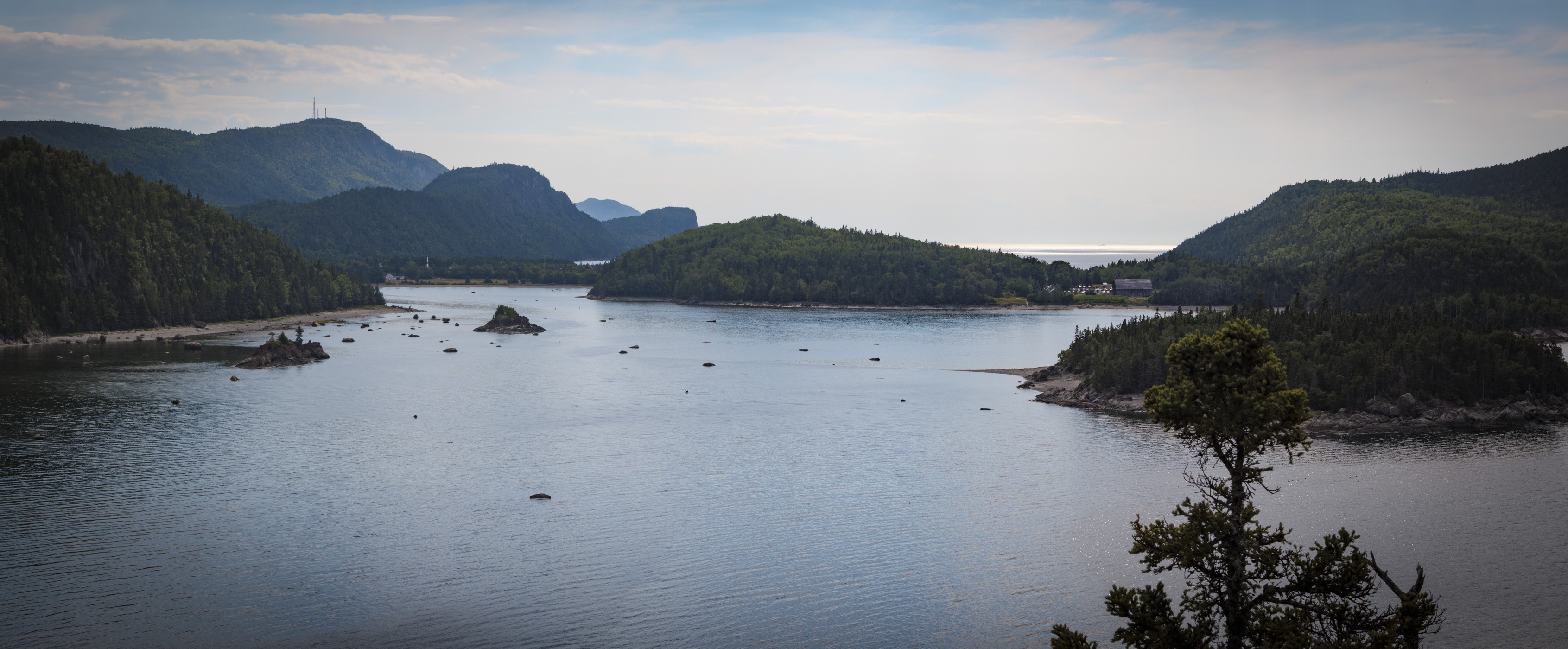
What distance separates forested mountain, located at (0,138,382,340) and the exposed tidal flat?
→ 58320 mm

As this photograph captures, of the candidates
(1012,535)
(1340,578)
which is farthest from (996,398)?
(1340,578)

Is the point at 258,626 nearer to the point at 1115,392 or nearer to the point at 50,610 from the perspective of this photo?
the point at 50,610

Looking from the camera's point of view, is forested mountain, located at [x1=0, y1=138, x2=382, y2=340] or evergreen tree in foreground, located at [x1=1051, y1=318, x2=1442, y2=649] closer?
evergreen tree in foreground, located at [x1=1051, y1=318, x2=1442, y2=649]

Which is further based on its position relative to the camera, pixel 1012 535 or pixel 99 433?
pixel 99 433

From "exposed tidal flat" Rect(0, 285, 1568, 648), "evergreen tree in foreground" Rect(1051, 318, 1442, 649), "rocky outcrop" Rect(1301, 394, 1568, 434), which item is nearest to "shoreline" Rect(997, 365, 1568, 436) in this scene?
"rocky outcrop" Rect(1301, 394, 1568, 434)

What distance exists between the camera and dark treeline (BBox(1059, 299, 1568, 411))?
81.3 metres

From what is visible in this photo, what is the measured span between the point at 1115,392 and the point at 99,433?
78215mm

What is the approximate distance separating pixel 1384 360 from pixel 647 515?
205 ft

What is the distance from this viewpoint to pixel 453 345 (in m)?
151

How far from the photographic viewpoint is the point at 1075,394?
305 ft

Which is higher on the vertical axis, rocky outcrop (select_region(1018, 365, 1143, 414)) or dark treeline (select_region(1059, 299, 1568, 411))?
dark treeline (select_region(1059, 299, 1568, 411))

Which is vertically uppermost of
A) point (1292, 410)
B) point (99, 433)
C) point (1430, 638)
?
point (1292, 410)

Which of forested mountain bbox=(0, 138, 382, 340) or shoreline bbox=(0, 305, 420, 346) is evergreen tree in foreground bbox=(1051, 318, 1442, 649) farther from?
forested mountain bbox=(0, 138, 382, 340)

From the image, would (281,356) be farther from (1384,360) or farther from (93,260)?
(1384,360)
